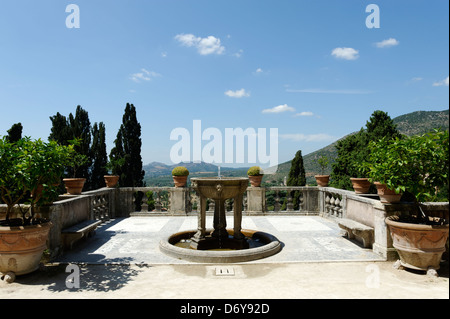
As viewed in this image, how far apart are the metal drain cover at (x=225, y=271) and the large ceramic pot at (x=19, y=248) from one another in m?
3.13

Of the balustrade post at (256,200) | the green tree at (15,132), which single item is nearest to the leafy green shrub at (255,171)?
the balustrade post at (256,200)

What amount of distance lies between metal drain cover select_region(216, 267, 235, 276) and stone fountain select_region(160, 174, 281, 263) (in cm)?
32

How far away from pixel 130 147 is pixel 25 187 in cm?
1880

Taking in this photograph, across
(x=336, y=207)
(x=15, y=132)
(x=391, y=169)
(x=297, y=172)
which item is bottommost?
(x=336, y=207)

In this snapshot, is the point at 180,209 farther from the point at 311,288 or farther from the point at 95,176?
the point at 95,176

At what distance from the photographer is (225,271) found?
17.0 feet

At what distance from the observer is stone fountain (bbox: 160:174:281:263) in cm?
577

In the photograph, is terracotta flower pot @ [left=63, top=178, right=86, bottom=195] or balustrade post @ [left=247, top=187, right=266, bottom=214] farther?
balustrade post @ [left=247, top=187, right=266, bottom=214]

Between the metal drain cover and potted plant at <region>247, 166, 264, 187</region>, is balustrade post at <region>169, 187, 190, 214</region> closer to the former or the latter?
potted plant at <region>247, 166, 264, 187</region>

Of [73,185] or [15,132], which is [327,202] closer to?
[73,185]

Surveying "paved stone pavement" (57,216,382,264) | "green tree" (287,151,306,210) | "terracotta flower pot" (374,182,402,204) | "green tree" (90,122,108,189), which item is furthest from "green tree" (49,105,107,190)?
"terracotta flower pot" (374,182,402,204)

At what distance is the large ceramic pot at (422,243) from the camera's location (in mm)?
4965

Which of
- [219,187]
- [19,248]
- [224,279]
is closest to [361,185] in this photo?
[219,187]
